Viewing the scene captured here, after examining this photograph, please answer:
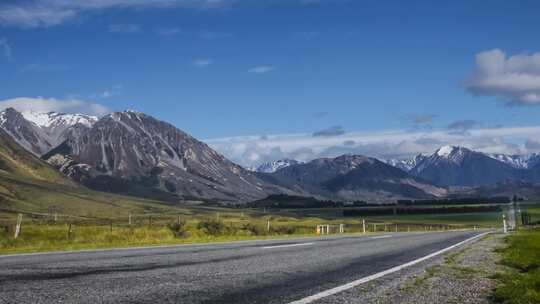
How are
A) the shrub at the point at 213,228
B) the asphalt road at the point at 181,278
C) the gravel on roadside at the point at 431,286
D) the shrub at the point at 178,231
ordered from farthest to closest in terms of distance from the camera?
the shrub at the point at 213,228 < the shrub at the point at 178,231 < the gravel on roadside at the point at 431,286 < the asphalt road at the point at 181,278

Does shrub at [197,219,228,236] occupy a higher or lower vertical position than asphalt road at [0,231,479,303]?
higher

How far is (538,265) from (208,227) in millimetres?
37143

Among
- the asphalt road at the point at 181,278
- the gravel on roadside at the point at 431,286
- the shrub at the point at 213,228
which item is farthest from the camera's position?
the shrub at the point at 213,228

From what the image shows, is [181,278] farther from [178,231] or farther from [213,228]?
[213,228]

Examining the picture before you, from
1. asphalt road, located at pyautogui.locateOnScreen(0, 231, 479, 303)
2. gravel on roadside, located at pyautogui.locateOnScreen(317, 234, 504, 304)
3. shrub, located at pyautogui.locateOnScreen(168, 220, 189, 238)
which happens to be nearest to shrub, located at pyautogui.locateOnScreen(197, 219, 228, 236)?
shrub, located at pyautogui.locateOnScreen(168, 220, 189, 238)

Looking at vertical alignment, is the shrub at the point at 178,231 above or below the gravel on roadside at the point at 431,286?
above

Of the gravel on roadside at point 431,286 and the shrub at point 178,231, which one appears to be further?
the shrub at point 178,231

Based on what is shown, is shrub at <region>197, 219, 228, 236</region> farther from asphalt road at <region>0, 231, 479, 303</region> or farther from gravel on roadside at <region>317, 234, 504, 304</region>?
A: gravel on roadside at <region>317, 234, 504, 304</region>

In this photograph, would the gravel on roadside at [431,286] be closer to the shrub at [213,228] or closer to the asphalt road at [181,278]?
the asphalt road at [181,278]

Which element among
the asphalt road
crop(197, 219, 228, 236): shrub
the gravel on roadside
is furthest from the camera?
A: crop(197, 219, 228, 236): shrub

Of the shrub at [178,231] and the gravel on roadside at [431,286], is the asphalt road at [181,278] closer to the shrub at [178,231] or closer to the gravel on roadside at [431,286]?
the gravel on roadside at [431,286]

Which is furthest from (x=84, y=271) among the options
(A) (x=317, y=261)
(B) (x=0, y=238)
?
(B) (x=0, y=238)

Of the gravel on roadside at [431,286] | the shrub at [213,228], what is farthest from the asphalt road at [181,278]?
the shrub at [213,228]

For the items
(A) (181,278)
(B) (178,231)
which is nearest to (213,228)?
(B) (178,231)
